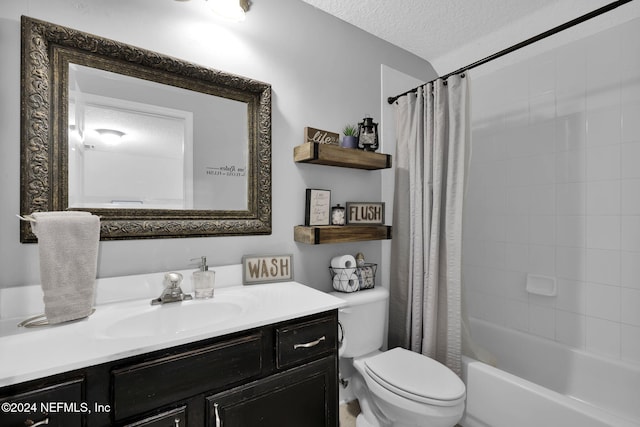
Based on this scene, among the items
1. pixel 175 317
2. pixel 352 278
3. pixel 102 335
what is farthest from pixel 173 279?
pixel 352 278

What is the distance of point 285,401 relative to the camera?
103 cm

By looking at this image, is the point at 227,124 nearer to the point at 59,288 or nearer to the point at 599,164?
the point at 59,288

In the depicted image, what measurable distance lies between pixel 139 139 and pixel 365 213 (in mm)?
1287

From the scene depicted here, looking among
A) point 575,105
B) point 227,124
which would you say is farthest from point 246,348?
point 575,105

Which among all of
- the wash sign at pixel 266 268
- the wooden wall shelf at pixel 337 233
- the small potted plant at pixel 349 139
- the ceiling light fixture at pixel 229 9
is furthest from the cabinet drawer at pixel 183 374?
the ceiling light fixture at pixel 229 9

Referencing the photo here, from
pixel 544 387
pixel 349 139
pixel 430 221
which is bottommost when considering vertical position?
pixel 544 387

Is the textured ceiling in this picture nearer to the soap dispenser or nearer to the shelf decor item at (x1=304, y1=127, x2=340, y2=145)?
the shelf decor item at (x1=304, y1=127, x2=340, y2=145)

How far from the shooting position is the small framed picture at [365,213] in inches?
73.1

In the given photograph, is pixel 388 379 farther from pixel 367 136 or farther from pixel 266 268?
pixel 367 136

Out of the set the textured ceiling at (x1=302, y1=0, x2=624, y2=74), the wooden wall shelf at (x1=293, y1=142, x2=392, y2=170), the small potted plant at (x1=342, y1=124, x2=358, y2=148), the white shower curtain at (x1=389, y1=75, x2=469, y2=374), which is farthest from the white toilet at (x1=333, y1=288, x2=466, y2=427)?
the textured ceiling at (x1=302, y1=0, x2=624, y2=74)

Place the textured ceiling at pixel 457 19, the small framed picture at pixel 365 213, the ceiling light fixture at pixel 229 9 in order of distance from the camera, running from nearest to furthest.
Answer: the ceiling light fixture at pixel 229 9
the textured ceiling at pixel 457 19
the small framed picture at pixel 365 213

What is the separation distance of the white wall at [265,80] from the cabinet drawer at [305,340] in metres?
0.54

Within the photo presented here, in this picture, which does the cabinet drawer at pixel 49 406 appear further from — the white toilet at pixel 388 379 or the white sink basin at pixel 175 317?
the white toilet at pixel 388 379

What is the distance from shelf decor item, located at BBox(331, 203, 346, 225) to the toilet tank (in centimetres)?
42
